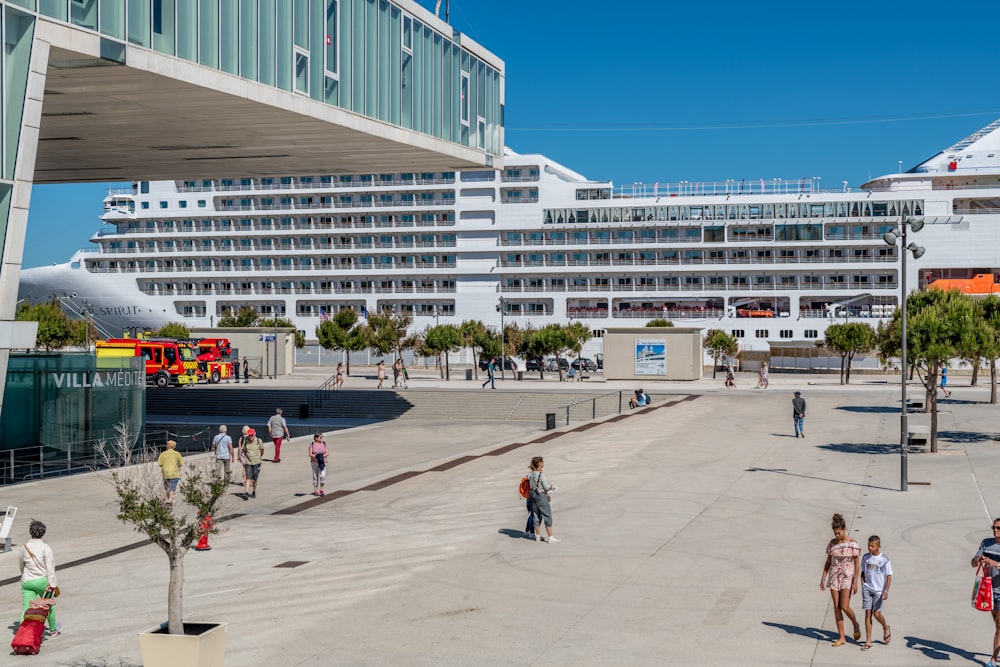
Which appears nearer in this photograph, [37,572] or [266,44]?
[37,572]

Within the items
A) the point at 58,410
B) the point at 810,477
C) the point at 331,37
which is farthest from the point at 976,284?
the point at 58,410

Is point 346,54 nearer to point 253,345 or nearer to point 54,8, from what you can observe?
point 54,8

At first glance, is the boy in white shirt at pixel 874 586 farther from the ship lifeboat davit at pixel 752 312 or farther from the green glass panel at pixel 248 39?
the ship lifeboat davit at pixel 752 312

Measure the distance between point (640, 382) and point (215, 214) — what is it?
5695cm

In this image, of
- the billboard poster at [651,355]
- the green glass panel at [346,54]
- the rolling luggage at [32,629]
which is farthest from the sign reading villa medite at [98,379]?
the billboard poster at [651,355]

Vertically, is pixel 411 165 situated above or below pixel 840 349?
above

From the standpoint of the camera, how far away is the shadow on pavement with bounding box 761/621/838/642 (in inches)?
458

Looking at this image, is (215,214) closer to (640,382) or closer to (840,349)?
(640,382)

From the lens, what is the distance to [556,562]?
15.5 meters

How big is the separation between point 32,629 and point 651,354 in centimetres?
5766

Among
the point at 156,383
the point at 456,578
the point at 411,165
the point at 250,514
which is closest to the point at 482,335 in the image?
the point at 156,383

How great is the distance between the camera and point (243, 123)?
1209 inches

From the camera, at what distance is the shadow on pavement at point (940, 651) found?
10.8 m

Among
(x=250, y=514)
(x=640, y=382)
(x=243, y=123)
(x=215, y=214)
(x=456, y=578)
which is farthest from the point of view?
(x=215, y=214)
